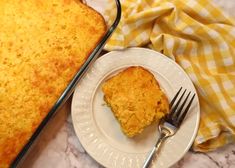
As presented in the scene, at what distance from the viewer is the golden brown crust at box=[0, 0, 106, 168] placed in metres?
0.91

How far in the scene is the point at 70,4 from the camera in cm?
105

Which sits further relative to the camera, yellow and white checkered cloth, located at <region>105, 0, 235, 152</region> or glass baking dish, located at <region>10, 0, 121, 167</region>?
yellow and white checkered cloth, located at <region>105, 0, 235, 152</region>

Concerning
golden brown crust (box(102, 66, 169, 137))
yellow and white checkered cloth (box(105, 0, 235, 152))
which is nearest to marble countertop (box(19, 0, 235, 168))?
yellow and white checkered cloth (box(105, 0, 235, 152))

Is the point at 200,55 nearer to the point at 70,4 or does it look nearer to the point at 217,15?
the point at 217,15

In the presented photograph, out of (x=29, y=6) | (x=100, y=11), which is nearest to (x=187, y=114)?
(x=100, y=11)

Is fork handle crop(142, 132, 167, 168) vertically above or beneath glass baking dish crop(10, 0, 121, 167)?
beneath

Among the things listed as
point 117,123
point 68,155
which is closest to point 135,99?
point 117,123

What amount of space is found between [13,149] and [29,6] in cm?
40

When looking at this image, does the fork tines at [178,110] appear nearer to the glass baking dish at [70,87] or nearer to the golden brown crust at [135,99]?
the golden brown crust at [135,99]

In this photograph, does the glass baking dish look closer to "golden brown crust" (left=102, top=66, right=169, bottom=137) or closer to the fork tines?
"golden brown crust" (left=102, top=66, right=169, bottom=137)

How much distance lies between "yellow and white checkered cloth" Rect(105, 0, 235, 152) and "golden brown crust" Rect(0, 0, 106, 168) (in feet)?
0.29

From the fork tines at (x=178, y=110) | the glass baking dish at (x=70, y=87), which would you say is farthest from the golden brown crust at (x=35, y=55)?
the fork tines at (x=178, y=110)

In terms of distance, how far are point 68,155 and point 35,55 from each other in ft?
0.91

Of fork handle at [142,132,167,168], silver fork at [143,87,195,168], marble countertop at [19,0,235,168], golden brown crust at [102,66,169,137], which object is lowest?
marble countertop at [19,0,235,168]
